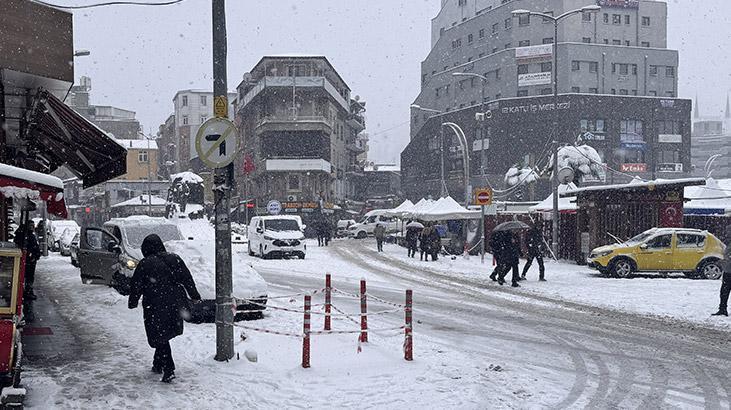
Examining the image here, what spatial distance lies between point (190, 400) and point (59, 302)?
32.1ft

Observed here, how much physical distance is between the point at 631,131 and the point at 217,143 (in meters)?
71.0

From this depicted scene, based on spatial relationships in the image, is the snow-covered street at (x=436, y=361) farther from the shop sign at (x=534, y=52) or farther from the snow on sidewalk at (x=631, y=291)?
the shop sign at (x=534, y=52)

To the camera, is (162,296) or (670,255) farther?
(670,255)

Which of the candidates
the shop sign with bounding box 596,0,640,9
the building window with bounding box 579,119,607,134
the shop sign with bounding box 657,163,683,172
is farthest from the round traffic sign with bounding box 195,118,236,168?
the shop sign with bounding box 596,0,640,9

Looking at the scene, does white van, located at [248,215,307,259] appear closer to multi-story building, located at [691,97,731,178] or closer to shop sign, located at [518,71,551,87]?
shop sign, located at [518,71,551,87]

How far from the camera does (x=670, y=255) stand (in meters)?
21.4

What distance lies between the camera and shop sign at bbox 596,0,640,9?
7775 centimetres

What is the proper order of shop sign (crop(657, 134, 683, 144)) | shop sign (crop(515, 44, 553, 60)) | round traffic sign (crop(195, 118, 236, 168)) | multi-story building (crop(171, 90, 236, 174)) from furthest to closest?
multi-story building (crop(171, 90, 236, 174)), shop sign (crop(657, 134, 683, 144)), shop sign (crop(515, 44, 553, 60)), round traffic sign (crop(195, 118, 236, 168))

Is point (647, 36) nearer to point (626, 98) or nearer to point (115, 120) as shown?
point (626, 98)

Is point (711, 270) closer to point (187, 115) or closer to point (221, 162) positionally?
point (221, 162)

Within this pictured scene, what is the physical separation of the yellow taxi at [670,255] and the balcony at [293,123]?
163 feet

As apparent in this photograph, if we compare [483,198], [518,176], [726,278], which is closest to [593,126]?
[518,176]

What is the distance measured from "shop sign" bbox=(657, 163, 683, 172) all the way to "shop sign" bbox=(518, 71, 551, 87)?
1433cm

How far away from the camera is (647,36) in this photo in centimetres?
7975
